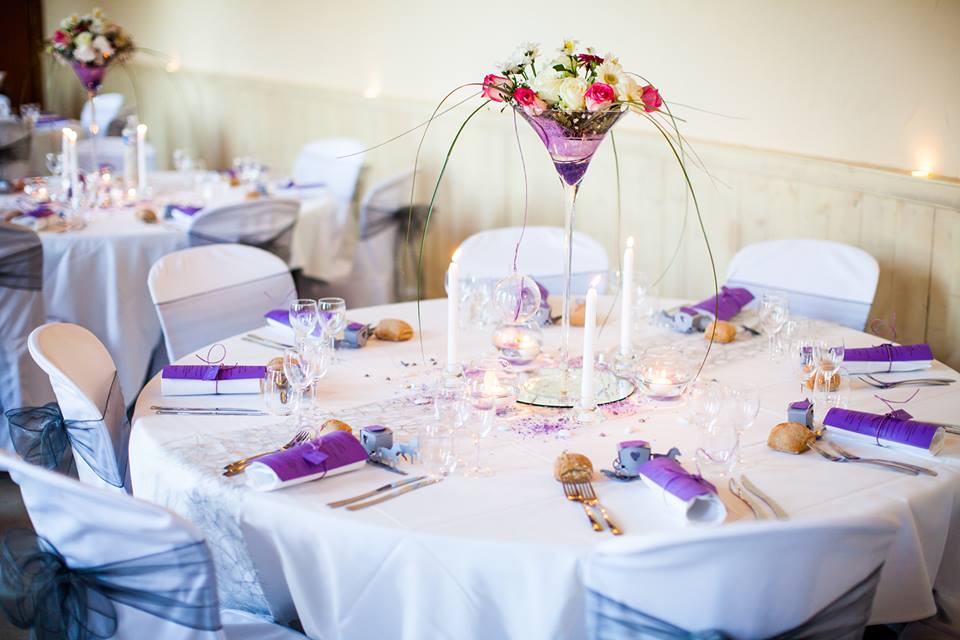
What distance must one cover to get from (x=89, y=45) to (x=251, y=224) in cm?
145

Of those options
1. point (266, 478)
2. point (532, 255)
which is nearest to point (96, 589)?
point (266, 478)

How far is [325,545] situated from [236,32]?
6.30 meters

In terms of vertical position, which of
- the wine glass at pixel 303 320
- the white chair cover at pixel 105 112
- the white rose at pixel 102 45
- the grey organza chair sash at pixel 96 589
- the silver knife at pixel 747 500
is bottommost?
the grey organza chair sash at pixel 96 589

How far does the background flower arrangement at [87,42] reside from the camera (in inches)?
195

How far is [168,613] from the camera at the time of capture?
178 centimetres

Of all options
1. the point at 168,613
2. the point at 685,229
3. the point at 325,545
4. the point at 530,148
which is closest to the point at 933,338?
the point at 685,229

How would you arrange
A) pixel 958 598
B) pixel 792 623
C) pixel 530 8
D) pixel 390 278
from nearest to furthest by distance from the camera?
pixel 792 623, pixel 958 598, pixel 530 8, pixel 390 278

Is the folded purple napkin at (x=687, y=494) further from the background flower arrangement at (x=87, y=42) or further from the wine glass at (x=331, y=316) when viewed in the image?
the background flower arrangement at (x=87, y=42)

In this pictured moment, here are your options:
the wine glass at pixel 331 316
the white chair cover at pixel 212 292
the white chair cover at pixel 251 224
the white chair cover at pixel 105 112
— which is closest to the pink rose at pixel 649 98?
the wine glass at pixel 331 316

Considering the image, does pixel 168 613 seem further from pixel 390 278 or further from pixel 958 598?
pixel 390 278

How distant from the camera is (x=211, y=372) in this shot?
241 centimetres

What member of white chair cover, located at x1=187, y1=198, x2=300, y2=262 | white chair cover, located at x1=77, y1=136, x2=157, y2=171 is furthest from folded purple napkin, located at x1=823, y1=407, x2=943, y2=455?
white chair cover, located at x1=77, y1=136, x2=157, y2=171

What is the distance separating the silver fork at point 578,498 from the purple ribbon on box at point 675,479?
13 centimetres

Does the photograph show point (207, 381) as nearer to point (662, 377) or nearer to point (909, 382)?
point (662, 377)
